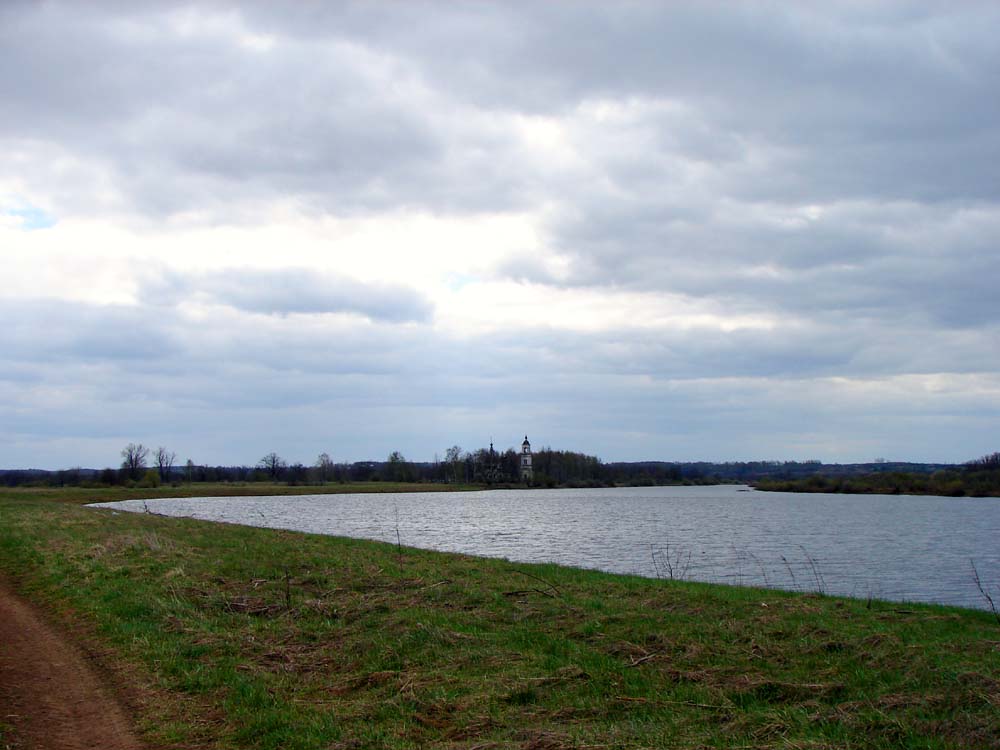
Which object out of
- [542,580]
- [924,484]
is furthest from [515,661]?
[924,484]

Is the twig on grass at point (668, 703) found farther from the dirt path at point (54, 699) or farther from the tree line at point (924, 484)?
the tree line at point (924, 484)

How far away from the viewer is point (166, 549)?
71.4 feet

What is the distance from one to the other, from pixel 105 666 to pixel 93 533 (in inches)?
737

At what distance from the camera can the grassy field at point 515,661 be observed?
7664mm

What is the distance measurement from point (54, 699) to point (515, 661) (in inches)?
204

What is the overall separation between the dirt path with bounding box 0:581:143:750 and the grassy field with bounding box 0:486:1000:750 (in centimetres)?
33

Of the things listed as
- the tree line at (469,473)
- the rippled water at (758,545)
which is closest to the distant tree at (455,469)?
the tree line at (469,473)

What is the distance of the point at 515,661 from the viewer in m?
10.3

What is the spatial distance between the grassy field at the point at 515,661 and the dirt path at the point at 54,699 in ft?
1.08

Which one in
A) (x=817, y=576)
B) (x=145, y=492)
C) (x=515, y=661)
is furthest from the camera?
(x=145, y=492)

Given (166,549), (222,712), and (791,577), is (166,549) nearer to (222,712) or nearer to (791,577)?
(222,712)

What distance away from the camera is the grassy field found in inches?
302

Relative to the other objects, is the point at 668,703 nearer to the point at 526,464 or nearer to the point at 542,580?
the point at 542,580

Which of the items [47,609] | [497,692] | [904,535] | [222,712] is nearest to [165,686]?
[222,712]
